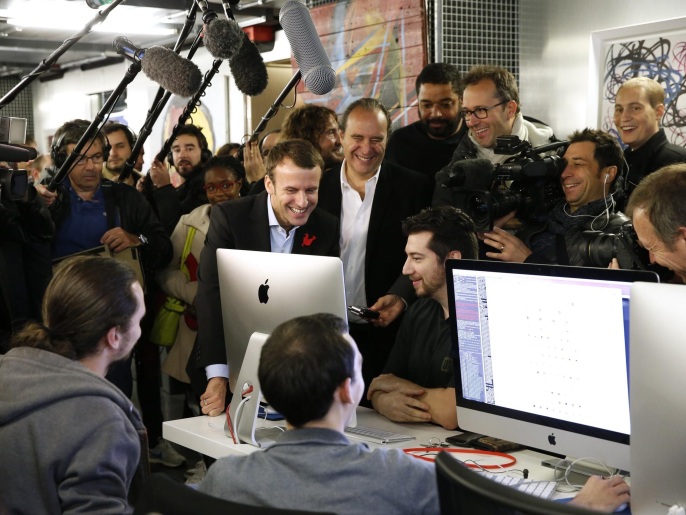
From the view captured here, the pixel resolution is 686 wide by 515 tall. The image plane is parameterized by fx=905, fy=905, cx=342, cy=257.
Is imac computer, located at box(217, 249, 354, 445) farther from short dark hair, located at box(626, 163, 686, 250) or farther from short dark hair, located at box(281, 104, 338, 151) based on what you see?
short dark hair, located at box(281, 104, 338, 151)

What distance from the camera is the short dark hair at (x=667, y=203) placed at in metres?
2.12

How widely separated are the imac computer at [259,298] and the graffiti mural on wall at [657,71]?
2.49 m

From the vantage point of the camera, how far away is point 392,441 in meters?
2.38

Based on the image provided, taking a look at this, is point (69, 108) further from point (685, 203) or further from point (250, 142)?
point (685, 203)

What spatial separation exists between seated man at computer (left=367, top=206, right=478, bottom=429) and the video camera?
1395mm

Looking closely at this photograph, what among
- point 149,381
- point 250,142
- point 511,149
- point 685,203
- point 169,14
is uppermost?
point 169,14

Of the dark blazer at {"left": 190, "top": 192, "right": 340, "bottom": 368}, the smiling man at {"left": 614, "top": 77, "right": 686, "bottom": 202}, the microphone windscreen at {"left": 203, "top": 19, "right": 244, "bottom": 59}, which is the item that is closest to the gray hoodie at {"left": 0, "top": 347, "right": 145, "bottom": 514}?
the dark blazer at {"left": 190, "top": 192, "right": 340, "bottom": 368}

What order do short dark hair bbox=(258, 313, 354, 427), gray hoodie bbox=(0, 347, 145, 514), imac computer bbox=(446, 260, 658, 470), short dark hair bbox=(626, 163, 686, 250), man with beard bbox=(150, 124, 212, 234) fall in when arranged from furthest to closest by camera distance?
man with beard bbox=(150, 124, 212, 234) < short dark hair bbox=(626, 163, 686, 250) < imac computer bbox=(446, 260, 658, 470) < gray hoodie bbox=(0, 347, 145, 514) < short dark hair bbox=(258, 313, 354, 427)

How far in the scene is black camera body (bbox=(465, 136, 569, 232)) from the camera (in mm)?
2951

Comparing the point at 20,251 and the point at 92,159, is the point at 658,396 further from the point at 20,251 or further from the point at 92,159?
the point at 92,159

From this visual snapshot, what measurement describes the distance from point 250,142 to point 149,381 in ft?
4.26

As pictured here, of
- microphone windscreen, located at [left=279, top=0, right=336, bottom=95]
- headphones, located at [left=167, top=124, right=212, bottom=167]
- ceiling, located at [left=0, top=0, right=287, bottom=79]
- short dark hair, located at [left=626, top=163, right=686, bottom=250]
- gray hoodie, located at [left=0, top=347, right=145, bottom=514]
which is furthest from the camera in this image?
ceiling, located at [left=0, top=0, right=287, bottom=79]

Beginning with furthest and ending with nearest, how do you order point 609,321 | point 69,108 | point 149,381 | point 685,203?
point 69,108
point 149,381
point 685,203
point 609,321

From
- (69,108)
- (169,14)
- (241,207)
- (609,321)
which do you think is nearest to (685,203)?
(609,321)
